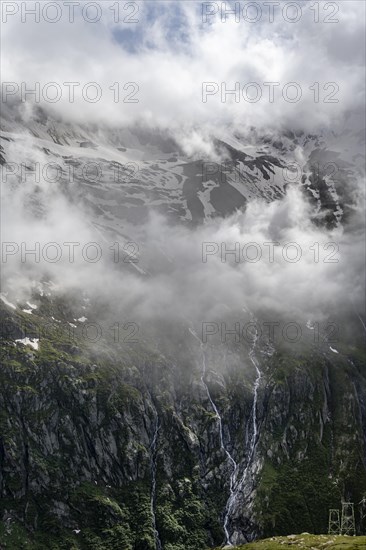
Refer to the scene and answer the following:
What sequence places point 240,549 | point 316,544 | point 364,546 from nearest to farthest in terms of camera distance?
point 364,546, point 316,544, point 240,549

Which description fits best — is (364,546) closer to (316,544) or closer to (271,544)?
(316,544)

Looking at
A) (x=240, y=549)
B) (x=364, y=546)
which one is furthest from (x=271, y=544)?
(x=364, y=546)

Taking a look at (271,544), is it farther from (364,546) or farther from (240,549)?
(364,546)

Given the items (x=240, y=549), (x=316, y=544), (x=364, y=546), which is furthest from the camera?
(x=240, y=549)

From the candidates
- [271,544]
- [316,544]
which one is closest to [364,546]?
[316,544]

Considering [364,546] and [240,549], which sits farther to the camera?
[240,549]

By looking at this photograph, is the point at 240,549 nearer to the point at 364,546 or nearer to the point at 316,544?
the point at 316,544

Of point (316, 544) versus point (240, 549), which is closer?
point (316, 544)
